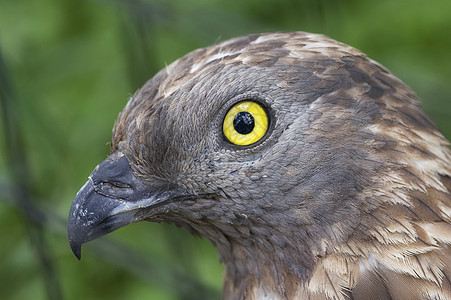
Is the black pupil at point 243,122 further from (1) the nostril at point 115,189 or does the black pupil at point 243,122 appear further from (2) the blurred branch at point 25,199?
(2) the blurred branch at point 25,199

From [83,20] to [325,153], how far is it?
3.55 m

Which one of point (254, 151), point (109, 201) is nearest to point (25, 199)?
point (109, 201)

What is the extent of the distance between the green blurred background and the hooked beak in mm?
1436

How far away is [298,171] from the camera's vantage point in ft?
7.71

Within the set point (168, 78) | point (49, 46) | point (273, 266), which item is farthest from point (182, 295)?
point (49, 46)

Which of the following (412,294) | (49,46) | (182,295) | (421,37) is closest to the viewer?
(412,294)

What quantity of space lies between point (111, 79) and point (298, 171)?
2.80 meters

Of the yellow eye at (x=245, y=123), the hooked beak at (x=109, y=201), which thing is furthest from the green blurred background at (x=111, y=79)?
the yellow eye at (x=245, y=123)

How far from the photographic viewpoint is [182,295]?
398 cm

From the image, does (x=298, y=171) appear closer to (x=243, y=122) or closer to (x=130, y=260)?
(x=243, y=122)

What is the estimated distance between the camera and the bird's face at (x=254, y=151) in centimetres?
232

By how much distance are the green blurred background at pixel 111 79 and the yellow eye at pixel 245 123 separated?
69.0 inches

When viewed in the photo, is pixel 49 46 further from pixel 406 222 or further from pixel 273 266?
pixel 406 222

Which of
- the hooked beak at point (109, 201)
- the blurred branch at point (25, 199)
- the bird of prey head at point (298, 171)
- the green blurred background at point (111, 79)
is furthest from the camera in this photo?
the green blurred background at point (111, 79)
